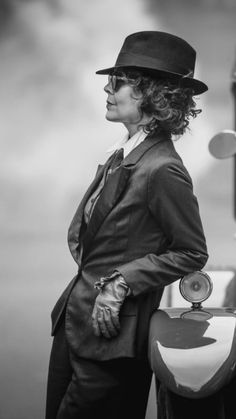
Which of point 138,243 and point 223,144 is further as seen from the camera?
point 223,144

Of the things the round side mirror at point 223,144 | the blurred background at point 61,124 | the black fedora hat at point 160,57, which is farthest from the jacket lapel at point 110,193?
the blurred background at point 61,124

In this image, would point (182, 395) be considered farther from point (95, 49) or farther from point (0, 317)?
point (95, 49)

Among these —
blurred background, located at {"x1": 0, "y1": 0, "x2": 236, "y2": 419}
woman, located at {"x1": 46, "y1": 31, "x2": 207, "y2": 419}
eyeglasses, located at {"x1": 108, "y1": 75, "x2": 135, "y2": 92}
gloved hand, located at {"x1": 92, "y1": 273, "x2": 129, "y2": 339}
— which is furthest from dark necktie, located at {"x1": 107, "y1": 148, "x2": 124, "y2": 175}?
blurred background, located at {"x1": 0, "y1": 0, "x2": 236, "y2": 419}

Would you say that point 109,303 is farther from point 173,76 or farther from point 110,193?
point 173,76

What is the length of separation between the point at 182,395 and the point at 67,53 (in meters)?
2.07

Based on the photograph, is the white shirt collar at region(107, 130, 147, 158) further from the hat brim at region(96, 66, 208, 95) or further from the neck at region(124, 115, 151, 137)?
the hat brim at region(96, 66, 208, 95)

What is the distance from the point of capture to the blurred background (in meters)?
3.48

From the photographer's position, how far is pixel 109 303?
1.93 m

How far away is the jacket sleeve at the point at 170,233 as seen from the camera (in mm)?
1943

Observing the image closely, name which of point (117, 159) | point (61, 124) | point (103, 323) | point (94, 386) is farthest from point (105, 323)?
point (61, 124)

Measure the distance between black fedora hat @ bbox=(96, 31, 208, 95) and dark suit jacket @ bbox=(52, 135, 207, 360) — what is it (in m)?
0.19

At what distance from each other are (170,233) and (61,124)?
5.38ft

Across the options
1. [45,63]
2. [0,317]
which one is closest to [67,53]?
[45,63]

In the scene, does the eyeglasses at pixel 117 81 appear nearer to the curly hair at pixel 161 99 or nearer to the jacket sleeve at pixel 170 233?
the curly hair at pixel 161 99
